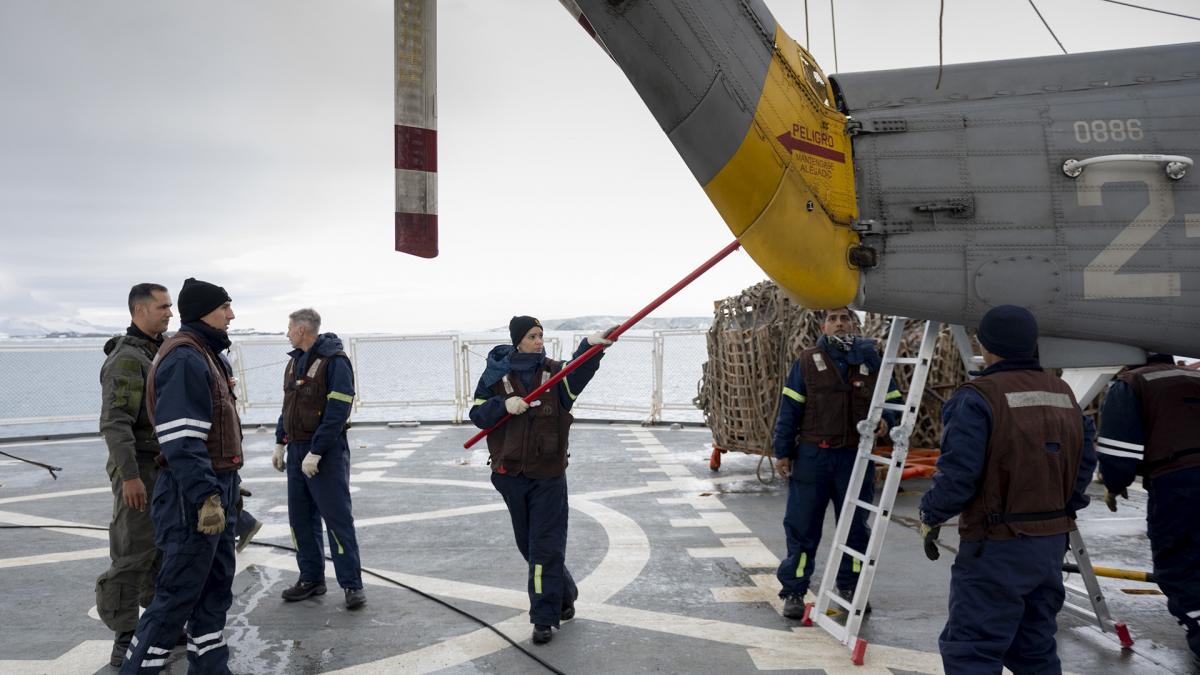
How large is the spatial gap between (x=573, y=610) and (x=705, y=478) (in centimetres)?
508

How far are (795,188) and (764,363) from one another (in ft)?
19.0

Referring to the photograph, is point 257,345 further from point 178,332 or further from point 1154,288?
point 1154,288

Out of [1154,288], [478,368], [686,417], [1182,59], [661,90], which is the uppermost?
[1182,59]

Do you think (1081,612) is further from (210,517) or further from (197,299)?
(197,299)

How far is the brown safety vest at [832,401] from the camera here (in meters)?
4.96

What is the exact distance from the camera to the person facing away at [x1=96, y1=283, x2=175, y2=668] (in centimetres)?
428

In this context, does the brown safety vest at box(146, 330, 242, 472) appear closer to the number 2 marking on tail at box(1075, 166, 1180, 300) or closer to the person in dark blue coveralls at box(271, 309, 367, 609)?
the person in dark blue coveralls at box(271, 309, 367, 609)

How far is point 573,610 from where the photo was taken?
4793 millimetres

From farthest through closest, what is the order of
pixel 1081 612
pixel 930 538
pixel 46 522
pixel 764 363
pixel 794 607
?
1. pixel 764 363
2. pixel 46 522
3. pixel 794 607
4. pixel 1081 612
5. pixel 930 538

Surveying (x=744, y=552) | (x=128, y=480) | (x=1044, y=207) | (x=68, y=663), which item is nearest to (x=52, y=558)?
(x=68, y=663)

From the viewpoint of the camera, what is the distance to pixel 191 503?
3.72 m

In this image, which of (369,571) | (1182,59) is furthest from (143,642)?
(1182,59)

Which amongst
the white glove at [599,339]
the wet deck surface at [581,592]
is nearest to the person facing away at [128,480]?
the wet deck surface at [581,592]

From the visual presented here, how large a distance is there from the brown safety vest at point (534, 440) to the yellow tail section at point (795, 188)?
1728mm
